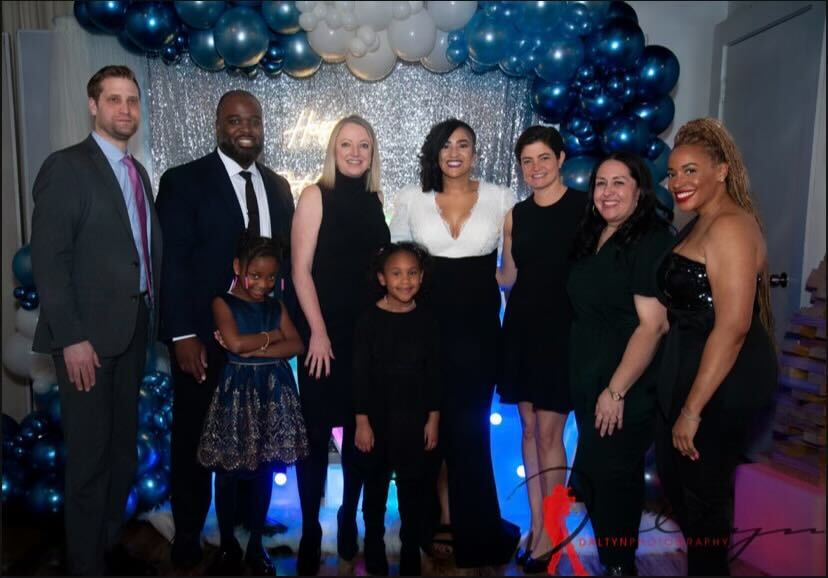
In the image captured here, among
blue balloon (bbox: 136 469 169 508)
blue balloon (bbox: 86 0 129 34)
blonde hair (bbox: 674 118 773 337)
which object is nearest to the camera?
blonde hair (bbox: 674 118 773 337)

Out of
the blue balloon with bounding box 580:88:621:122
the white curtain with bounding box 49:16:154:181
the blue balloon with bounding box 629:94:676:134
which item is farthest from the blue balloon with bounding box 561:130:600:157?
the white curtain with bounding box 49:16:154:181

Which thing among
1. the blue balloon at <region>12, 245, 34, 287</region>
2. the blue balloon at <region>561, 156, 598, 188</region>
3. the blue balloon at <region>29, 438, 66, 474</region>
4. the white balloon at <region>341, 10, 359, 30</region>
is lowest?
the blue balloon at <region>29, 438, 66, 474</region>

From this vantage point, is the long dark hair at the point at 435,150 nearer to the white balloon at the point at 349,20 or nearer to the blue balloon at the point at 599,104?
the white balloon at the point at 349,20

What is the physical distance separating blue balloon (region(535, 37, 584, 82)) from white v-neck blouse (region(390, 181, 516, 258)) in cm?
65

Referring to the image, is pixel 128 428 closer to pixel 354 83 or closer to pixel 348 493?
pixel 348 493

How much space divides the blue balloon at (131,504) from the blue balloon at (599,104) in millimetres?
2675

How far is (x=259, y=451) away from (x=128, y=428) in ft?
1.83

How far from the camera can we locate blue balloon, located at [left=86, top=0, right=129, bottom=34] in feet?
9.30

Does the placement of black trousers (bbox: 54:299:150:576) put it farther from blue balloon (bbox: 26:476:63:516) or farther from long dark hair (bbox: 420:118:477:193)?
long dark hair (bbox: 420:118:477:193)

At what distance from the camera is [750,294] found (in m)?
1.91

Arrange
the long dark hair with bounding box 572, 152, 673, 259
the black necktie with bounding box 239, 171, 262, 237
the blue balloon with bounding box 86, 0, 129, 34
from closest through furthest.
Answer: the long dark hair with bounding box 572, 152, 673, 259, the black necktie with bounding box 239, 171, 262, 237, the blue balloon with bounding box 86, 0, 129, 34

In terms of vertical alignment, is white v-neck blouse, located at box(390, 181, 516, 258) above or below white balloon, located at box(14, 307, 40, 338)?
above

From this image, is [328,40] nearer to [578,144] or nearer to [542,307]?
[578,144]

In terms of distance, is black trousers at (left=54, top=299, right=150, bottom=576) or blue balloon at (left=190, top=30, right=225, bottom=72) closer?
black trousers at (left=54, top=299, right=150, bottom=576)
